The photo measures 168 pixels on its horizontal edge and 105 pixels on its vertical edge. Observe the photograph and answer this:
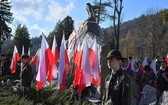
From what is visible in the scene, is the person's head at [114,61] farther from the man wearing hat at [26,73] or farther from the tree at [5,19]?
the tree at [5,19]

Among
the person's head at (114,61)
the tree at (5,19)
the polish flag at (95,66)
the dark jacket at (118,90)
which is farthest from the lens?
the tree at (5,19)

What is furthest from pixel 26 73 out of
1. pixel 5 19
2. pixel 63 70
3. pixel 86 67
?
pixel 5 19

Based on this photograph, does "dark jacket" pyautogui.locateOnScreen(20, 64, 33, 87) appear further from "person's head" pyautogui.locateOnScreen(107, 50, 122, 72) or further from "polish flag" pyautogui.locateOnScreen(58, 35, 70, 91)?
"person's head" pyautogui.locateOnScreen(107, 50, 122, 72)

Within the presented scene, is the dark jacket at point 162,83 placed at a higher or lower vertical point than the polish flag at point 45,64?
lower

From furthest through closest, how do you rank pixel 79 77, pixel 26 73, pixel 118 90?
pixel 26 73 < pixel 79 77 < pixel 118 90

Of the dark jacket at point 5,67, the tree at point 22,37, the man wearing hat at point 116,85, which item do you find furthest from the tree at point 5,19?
the man wearing hat at point 116,85

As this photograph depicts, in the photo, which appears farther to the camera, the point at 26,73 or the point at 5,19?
the point at 5,19

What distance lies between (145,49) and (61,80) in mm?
68956

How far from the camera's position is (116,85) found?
6156 millimetres

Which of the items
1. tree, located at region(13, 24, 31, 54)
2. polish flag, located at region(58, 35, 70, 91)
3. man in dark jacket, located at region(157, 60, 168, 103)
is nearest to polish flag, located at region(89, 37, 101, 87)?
polish flag, located at region(58, 35, 70, 91)

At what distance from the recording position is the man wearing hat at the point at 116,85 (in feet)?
19.7

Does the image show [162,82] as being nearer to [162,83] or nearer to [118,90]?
[162,83]

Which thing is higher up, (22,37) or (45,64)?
(22,37)

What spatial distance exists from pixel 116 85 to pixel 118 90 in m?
0.09
